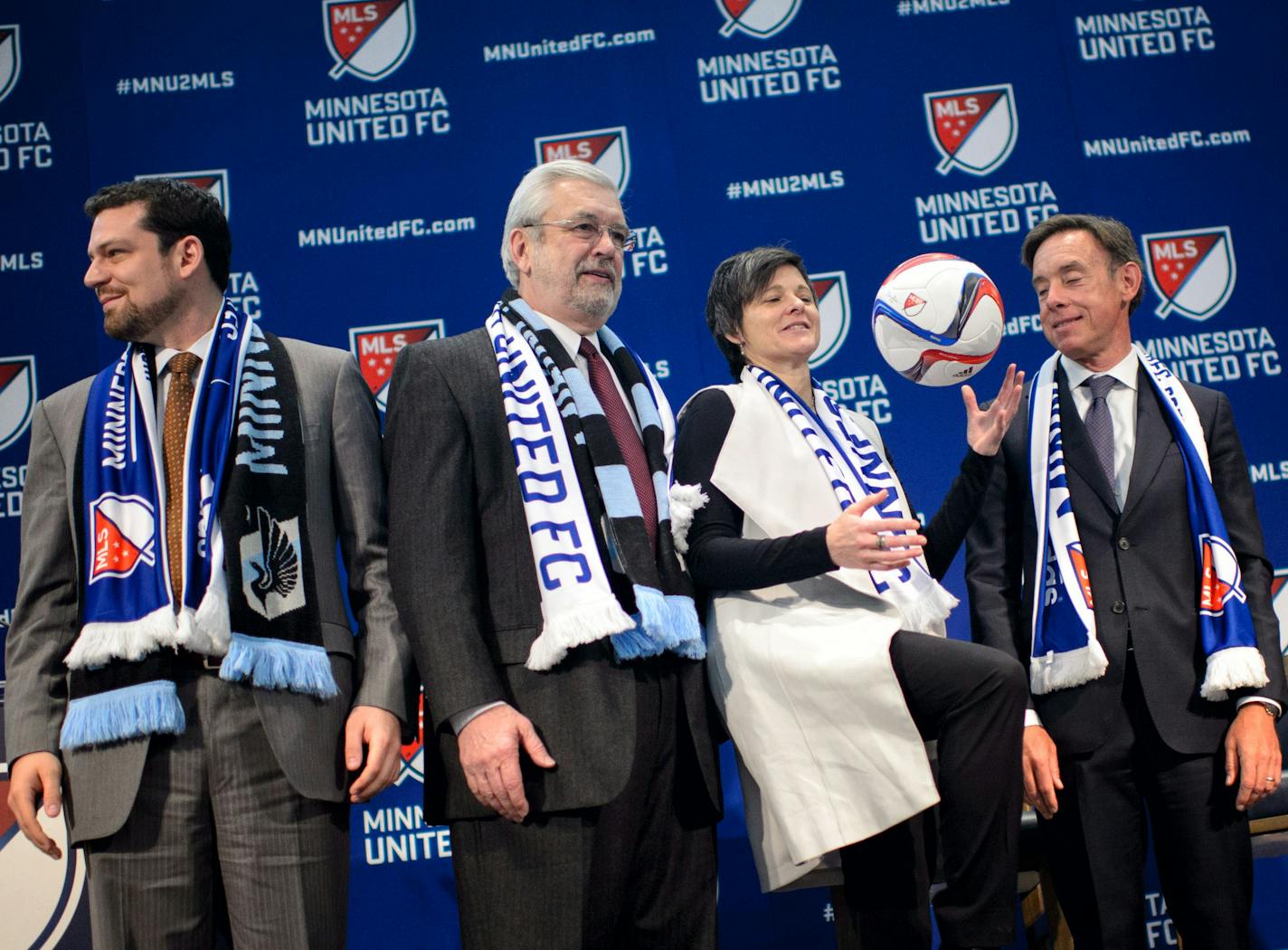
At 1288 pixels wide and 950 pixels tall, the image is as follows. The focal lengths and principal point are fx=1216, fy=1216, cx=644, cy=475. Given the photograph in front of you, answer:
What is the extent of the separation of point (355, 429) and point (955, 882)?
52.7 inches

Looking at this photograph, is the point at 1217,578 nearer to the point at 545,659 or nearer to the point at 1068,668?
the point at 1068,668

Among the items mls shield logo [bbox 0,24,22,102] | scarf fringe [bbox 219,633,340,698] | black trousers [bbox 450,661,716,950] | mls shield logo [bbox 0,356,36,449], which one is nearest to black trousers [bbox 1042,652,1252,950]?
black trousers [bbox 450,661,716,950]

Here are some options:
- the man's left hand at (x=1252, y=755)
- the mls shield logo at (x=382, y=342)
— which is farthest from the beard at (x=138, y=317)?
the man's left hand at (x=1252, y=755)

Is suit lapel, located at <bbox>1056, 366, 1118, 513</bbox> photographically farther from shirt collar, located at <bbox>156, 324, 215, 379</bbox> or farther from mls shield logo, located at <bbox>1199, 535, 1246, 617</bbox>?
shirt collar, located at <bbox>156, 324, 215, 379</bbox>

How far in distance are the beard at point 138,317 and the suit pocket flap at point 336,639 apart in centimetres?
68

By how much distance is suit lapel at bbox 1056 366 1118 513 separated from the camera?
2654mm

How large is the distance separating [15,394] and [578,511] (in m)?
2.68

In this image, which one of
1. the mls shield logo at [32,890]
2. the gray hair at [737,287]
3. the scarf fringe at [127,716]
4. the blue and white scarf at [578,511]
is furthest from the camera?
the mls shield logo at [32,890]

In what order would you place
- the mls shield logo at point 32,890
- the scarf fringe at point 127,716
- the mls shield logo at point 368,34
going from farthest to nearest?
the mls shield logo at point 368,34 < the mls shield logo at point 32,890 < the scarf fringe at point 127,716

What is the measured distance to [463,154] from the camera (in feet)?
13.8

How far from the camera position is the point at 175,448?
221 centimetres

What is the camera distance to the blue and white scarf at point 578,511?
2080 mm

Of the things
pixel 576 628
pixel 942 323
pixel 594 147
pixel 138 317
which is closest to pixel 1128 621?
pixel 942 323

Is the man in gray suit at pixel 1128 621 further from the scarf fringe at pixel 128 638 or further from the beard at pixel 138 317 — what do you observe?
the beard at pixel 138 317
